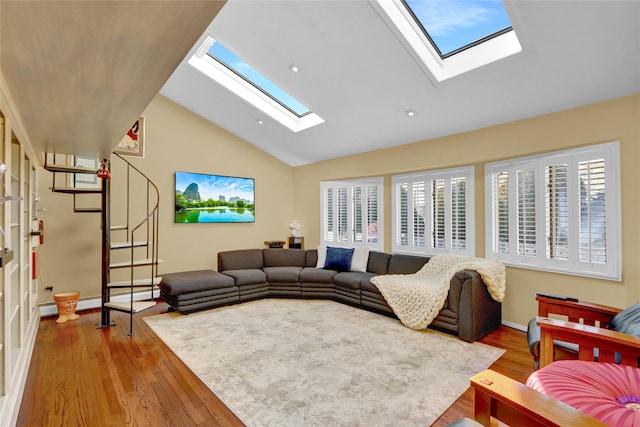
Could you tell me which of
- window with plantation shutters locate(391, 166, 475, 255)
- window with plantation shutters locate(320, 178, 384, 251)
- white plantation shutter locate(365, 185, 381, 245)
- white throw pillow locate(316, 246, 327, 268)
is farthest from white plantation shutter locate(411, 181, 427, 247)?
white throw pillow locate(316, 246, 327, 268)

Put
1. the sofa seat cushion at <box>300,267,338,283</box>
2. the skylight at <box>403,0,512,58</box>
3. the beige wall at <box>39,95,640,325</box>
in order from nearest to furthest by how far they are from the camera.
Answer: the skylight at <box>403,0,512,58</box>
the beige wall at <box>39,95,640,325</box>
the sofa seat cushion at <box>300,267,338,283</box>

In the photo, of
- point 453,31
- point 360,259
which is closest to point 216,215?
point 360,259

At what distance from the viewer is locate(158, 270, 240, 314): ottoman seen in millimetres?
4051

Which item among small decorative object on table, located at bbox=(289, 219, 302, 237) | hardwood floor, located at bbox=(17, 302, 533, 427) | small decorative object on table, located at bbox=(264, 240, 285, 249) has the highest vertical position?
small decorative object on table, located at bbox=(289, 219, 302, 237)

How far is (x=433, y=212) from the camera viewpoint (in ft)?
14.7

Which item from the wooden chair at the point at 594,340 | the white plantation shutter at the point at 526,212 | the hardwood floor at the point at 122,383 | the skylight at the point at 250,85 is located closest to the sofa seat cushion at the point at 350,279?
the hardwood floor at the point at 122,383

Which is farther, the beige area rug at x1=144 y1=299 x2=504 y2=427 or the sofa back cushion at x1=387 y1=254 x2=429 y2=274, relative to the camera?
the sofa back cushion at x1=387 y1=254 x2=429 y2=274

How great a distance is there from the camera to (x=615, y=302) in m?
2.89

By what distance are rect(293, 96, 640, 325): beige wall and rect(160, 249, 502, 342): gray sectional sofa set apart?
0.50 m

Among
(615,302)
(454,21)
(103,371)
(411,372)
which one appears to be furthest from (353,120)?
(103,371)

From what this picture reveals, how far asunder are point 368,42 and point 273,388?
10.3 feet

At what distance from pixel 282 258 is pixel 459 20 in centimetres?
422

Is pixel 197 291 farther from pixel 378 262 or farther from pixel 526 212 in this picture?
pixel 526 212

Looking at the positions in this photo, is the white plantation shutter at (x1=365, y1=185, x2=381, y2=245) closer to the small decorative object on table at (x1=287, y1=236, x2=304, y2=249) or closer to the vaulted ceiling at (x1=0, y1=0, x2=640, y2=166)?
the vaulted ceiling at (x1=0, y1=0, x2=640, y2=166)
